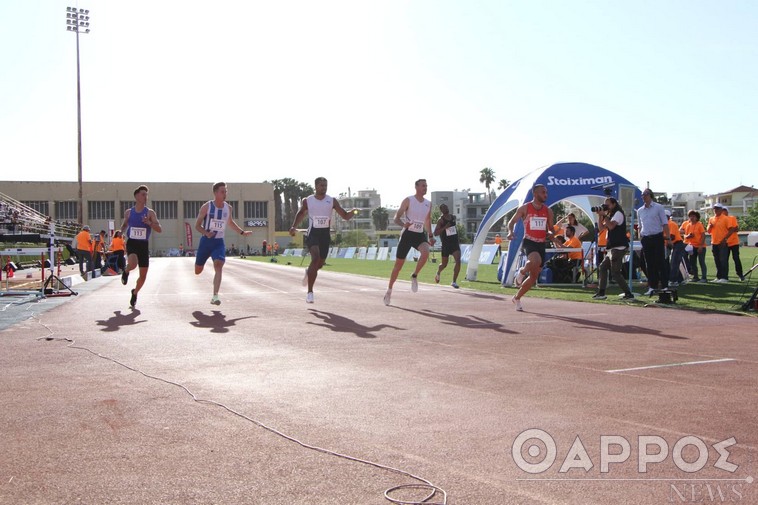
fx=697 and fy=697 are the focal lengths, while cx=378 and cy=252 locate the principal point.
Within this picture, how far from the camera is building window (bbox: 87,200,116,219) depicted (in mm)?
106488

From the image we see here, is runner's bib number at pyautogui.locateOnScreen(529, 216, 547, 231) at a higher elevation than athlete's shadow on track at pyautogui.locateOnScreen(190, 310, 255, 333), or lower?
higher

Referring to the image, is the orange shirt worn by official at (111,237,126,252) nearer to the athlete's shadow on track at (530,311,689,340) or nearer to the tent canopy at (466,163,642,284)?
the tent canopy at (466,163,642,284)

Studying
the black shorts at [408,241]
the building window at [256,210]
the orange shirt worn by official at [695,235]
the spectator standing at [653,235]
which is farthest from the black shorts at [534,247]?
the building window at [256,210]

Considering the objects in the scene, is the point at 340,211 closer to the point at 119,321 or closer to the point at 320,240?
the point at 320,240

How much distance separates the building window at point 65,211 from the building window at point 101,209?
2486 millimetres

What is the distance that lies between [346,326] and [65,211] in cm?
10697

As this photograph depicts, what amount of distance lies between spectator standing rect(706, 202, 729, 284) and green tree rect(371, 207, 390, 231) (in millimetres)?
142693

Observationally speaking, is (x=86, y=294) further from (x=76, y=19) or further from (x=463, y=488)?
(x=76, y=19)

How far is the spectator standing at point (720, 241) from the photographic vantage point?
59.9 feet

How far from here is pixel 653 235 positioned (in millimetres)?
13375

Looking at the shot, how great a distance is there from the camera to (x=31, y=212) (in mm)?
42250

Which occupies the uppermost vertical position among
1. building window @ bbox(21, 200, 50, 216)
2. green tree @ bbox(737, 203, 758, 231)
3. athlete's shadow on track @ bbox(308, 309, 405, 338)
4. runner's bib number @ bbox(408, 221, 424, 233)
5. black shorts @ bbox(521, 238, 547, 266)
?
building window @ bbox(21, 200, 50, 216)

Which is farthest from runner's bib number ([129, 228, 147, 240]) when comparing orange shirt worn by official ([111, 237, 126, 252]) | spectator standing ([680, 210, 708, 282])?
orange shirt worn by official ([111, 237, 126, 252])

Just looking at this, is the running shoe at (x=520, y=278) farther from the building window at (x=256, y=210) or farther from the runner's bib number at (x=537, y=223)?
the building window at (x=256, y=210)
